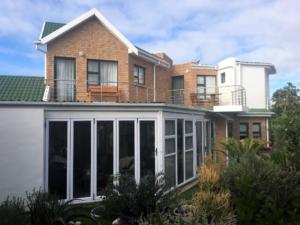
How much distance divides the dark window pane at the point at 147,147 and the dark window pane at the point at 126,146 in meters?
0.37

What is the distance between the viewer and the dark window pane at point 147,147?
12344mm

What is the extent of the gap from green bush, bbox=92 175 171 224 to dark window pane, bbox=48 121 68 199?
345 centimetres

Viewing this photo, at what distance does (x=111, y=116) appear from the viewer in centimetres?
1196

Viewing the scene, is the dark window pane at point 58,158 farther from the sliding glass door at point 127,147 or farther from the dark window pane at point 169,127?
the dark window pane at point 169,127

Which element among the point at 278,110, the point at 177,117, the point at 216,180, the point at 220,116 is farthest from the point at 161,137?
the point at 278,110

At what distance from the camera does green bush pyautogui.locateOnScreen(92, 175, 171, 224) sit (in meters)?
7.86

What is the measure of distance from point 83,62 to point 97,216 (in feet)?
37.8

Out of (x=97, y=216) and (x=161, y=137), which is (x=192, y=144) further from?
(x=97, y=216)

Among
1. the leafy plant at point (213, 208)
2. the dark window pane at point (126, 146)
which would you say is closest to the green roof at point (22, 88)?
the dark window pane at point (126, 146)

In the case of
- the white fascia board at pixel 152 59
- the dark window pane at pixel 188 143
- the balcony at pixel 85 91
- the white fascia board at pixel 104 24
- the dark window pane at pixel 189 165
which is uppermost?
the white fascia board at pixel 104 24

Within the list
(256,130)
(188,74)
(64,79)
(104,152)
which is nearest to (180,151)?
(104,152)

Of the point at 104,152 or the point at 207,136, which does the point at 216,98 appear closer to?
the point at 207,136

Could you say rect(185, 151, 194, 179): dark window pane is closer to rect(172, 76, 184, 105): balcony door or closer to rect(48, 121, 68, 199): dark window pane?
rect(48, 121, 68, 199): dark window pane

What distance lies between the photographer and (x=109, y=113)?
11.9m
